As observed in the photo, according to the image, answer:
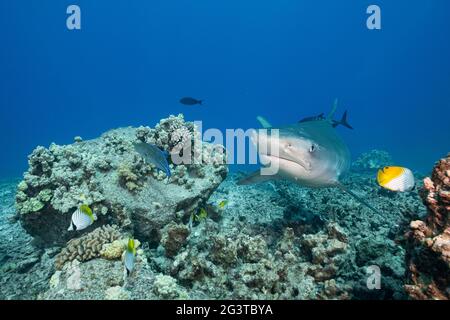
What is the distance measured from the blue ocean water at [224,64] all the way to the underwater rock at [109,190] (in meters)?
125

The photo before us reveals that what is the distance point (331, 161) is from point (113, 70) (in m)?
183

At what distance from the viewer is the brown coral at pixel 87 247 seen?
4.35 metres

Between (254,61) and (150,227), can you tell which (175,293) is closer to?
(150,227)

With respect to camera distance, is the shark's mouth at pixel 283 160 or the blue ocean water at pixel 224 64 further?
the blue ocean water at pixel 224 64

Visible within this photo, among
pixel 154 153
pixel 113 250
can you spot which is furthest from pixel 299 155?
pixel 113 250

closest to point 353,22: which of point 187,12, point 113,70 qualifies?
point 187,12

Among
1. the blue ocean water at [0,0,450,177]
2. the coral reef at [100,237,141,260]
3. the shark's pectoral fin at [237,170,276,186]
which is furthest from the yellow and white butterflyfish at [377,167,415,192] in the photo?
the blue ocean water at [0,0,450,177]

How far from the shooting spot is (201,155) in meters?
6.58

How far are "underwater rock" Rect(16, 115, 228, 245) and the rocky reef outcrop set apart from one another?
Answer: 12.4ft

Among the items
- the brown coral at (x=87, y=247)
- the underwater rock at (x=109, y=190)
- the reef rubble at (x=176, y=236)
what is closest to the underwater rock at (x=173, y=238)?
the reef rubble at (x=176, y=236)

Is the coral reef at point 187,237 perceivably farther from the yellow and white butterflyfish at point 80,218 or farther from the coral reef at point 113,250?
the yellow and white butterflyfish at point 80,218

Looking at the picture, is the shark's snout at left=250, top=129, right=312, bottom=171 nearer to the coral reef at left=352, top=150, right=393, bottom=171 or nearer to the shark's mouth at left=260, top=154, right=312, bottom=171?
the shark's mouth at left=260, top=154, right=312, bottom=171
